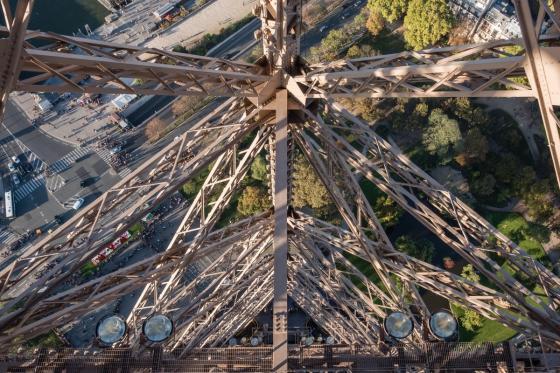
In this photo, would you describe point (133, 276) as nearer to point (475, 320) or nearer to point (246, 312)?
point (246, 312)

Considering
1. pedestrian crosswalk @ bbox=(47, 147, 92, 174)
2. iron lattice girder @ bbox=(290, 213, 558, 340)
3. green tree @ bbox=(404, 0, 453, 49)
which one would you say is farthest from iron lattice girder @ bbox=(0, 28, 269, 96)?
green tree @ bbox=(404, 0, 453, 49)

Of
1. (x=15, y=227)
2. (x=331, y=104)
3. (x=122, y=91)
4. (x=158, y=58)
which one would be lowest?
(x=122, y=91)

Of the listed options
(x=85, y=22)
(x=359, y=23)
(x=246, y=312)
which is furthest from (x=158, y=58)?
(x=85, y=22)

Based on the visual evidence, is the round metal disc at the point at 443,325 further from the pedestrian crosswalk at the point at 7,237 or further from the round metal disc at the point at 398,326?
the pedestrian crosswalk at the point at 7,237

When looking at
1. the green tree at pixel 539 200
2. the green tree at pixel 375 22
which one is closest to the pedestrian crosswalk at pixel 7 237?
the green tree at pixel 375 22

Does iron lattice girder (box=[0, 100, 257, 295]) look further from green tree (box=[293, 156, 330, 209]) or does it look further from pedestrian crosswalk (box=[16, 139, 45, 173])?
pedestrian crosswalk (box=[16, 139, 45, 173])

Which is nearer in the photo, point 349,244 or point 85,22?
point 349,244
